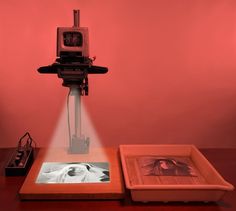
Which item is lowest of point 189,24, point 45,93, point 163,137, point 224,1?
point 163,137

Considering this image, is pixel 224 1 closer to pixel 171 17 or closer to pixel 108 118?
pixel 171 17

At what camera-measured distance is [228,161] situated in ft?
4.97

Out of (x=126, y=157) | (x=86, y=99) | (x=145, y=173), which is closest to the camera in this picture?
(x=145, y=173)

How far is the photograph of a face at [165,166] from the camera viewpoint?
1305mm

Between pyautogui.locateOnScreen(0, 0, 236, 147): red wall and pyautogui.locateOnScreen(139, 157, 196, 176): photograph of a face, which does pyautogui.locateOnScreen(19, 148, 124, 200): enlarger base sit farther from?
pyautogui.locateOnScreen(0, 0, 236, 147): red wall

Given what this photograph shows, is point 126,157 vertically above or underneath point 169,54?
underneath

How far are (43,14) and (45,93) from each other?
579 mm

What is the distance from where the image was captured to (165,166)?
53.8 inches

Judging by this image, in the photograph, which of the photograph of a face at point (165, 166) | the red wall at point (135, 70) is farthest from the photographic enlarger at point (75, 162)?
the red wall at point (135, 70)

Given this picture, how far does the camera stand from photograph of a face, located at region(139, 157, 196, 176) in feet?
4.28

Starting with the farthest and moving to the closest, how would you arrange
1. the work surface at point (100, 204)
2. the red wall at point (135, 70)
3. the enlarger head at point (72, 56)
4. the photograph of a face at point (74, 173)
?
1. the red wall at point (135, 70)
2. the enlarger head at point (72, 56)
3. the photograph of a face at point (74, 173)
4. the work surface at point (100, 204)

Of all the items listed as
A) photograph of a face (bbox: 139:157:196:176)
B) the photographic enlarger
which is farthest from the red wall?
photograph of a face (bbox: 139:157:196:176)

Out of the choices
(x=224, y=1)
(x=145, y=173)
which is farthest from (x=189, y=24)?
(x=145, y=173)

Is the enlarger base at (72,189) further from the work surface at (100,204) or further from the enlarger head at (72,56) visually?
the enlarger head at (72,56)
